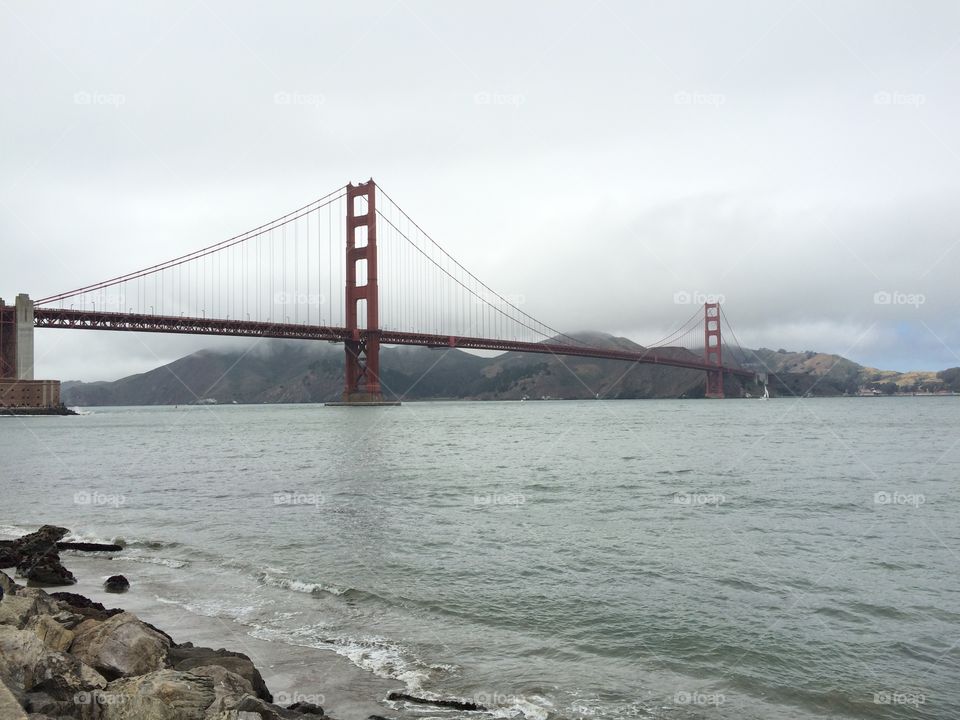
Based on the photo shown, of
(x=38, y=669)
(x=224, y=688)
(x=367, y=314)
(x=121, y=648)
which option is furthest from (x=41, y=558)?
(x=367, y=314)

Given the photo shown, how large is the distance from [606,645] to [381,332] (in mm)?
70147

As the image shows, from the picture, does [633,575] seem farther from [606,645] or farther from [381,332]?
[381,332]

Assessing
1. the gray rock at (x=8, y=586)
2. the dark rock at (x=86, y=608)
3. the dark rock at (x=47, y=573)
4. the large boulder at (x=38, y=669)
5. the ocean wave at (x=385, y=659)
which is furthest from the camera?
the dark rock at (x=47, y=573)

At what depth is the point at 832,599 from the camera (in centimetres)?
918

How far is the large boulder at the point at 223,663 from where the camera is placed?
588 centimetres

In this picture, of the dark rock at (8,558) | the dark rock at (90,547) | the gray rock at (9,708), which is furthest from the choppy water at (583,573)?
the gray rock at (9,708)

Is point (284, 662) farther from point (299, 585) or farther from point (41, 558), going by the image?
point (41, 558)

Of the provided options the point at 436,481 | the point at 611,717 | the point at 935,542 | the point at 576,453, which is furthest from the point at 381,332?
the point at 611,717

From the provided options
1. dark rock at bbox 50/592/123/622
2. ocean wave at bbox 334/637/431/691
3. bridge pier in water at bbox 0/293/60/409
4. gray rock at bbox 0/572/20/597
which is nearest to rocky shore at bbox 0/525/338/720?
dark rock at bbox 50/592/123/622

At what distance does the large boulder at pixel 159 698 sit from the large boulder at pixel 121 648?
704 mm

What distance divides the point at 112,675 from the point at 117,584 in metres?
4.61

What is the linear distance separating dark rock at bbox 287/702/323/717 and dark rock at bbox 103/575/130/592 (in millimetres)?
5448

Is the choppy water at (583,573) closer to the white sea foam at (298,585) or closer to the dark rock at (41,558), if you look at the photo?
the white sea foam at (298,585)

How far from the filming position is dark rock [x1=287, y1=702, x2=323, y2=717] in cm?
562
